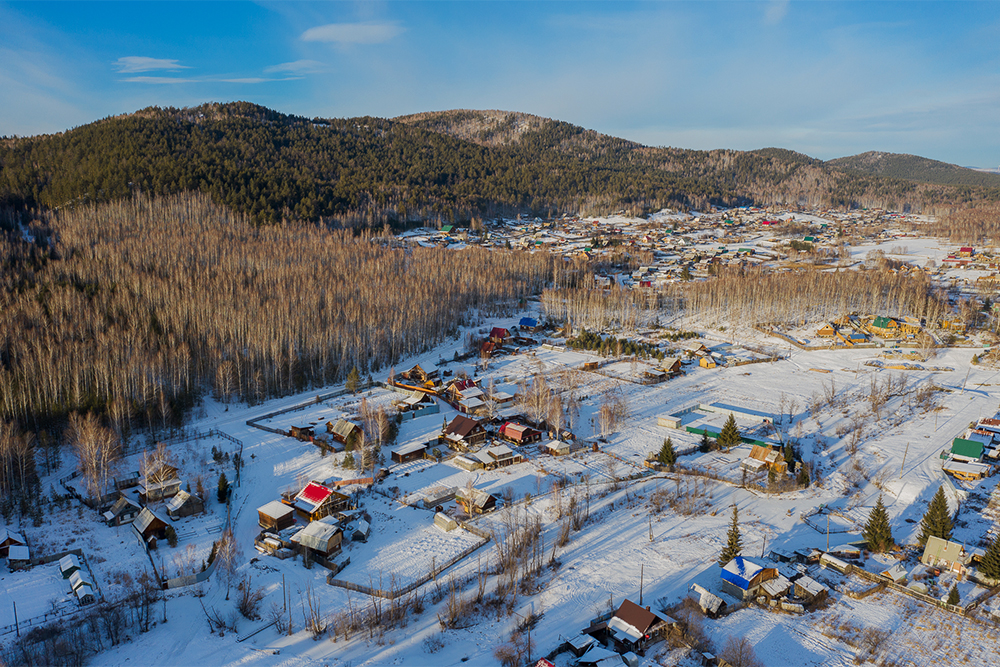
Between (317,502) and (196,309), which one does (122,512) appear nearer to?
(317,502)

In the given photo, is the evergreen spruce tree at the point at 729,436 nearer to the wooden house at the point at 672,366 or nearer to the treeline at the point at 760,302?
the wooden house at the point at 672,366

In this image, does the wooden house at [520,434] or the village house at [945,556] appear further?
the wooden house at [520,434]

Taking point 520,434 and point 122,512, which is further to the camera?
point 520,434

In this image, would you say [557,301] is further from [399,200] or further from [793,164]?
[793,164]

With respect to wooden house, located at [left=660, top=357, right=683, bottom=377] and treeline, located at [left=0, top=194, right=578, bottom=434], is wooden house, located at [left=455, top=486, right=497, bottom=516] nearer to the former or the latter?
treeline, located at [left=0, top=194, right=578, bottom=434]

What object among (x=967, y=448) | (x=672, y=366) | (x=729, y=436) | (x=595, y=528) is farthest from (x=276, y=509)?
(x=967, y=448)

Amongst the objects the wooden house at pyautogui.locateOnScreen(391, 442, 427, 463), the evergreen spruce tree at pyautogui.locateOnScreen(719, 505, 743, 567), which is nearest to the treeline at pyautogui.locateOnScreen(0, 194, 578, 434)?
the wooden house at pyautogui.locateOnScreen(391, 442, 427, 463)

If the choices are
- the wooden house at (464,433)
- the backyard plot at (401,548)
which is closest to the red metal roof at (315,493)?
the backyard plot at (401,548)
